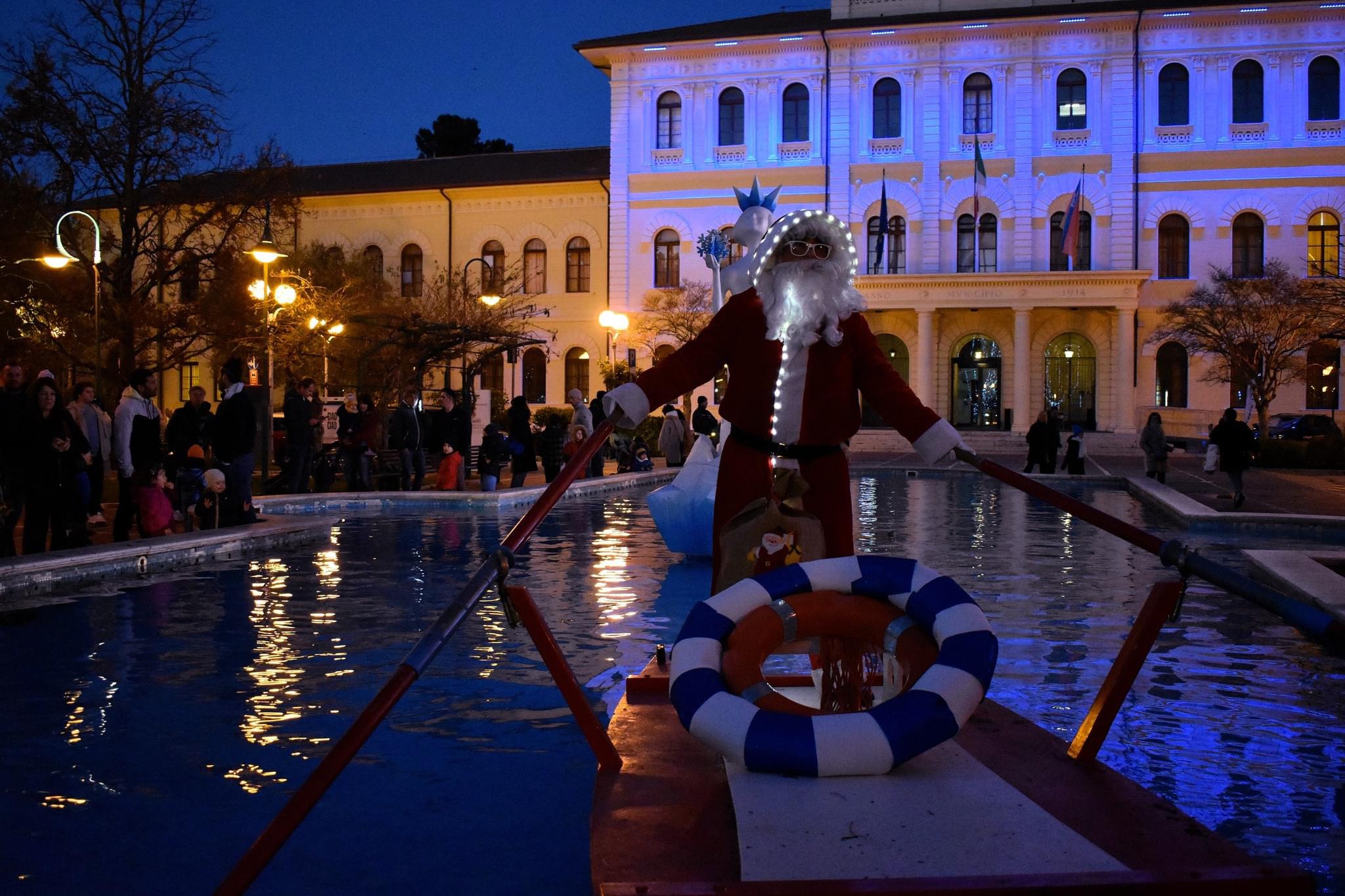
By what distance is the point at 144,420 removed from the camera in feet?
41.9

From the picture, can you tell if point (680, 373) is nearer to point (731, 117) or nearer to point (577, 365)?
point (731, 117)

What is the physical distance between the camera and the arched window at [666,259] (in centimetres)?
4722

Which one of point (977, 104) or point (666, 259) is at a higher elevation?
point (977, 104)

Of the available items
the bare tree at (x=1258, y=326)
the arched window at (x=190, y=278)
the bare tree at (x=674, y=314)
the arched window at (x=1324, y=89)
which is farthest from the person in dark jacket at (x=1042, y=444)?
the arched window at (x=1324, y=89)

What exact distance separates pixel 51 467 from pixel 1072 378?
38.2 meters

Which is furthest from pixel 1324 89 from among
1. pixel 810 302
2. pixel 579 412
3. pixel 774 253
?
pixel 810 302

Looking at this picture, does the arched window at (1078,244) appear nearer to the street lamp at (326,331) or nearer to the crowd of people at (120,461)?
the street lamp at (326,331)

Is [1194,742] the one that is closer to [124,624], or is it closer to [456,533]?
[124,624]

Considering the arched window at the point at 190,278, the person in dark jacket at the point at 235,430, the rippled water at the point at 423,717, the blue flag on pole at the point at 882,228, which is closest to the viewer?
the rippled water at the point at 423,717

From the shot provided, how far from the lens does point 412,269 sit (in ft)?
168

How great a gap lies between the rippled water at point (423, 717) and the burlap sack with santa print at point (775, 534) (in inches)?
40.7

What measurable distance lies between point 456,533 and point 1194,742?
10.1 m

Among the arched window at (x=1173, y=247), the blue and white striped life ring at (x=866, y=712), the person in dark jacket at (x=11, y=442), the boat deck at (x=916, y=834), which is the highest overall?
the arched window at (x=1173, y=247)

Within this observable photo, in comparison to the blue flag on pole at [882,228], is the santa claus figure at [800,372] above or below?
below
